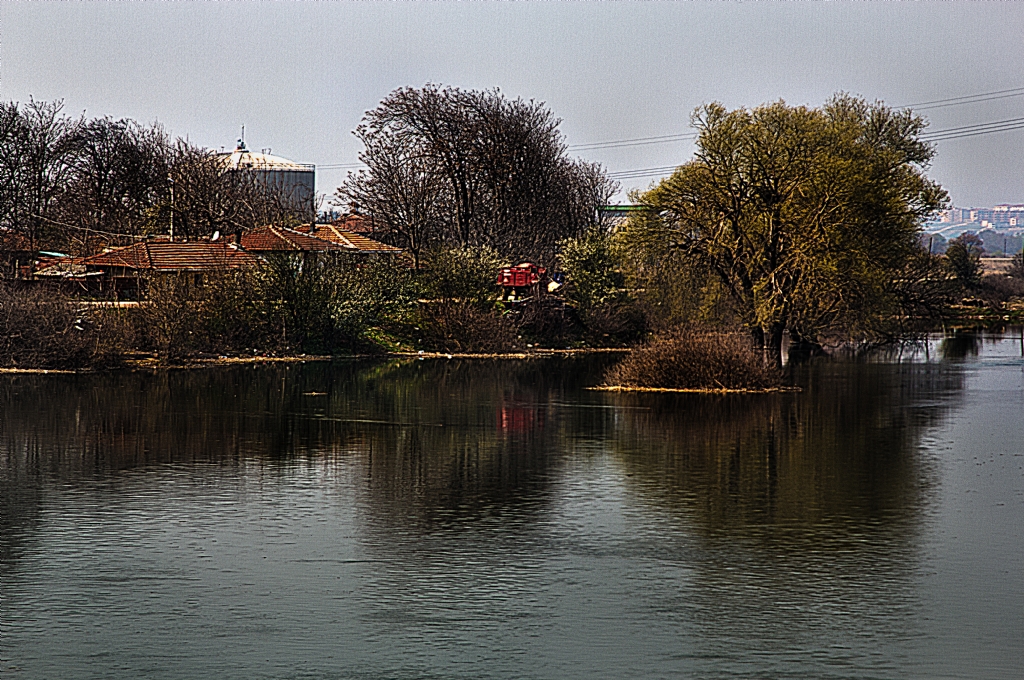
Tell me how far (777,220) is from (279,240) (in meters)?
23.4

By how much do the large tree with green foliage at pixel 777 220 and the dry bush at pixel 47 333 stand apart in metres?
17.3

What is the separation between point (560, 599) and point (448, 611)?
49.3 inches

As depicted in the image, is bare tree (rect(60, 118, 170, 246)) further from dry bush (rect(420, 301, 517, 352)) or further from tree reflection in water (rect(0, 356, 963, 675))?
tree reflection in water (rect(0, 356, 963, 675))

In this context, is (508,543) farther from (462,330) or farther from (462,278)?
(462,278)

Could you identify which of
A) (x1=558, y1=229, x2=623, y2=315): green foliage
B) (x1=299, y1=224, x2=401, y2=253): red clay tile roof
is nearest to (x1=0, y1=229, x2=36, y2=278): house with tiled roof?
(x1=299, y1=224, x2=401, y2=253): red clay tile roof

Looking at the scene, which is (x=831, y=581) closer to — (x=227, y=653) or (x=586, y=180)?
(x=227, y=653)

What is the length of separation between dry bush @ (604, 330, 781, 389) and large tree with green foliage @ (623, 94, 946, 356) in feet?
20.0

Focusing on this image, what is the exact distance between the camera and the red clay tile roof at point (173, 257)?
53.1m

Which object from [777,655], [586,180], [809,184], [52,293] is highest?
[586,180]

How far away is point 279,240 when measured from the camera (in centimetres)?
5747

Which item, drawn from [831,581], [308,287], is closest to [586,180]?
[308,287]

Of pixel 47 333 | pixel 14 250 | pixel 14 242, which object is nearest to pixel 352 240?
pixel 14 250

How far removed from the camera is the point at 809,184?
43344 millimetres

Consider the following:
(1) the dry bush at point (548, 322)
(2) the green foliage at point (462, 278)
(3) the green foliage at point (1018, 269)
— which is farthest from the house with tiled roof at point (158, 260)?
(3) the green foliage at point (1018, 269)
